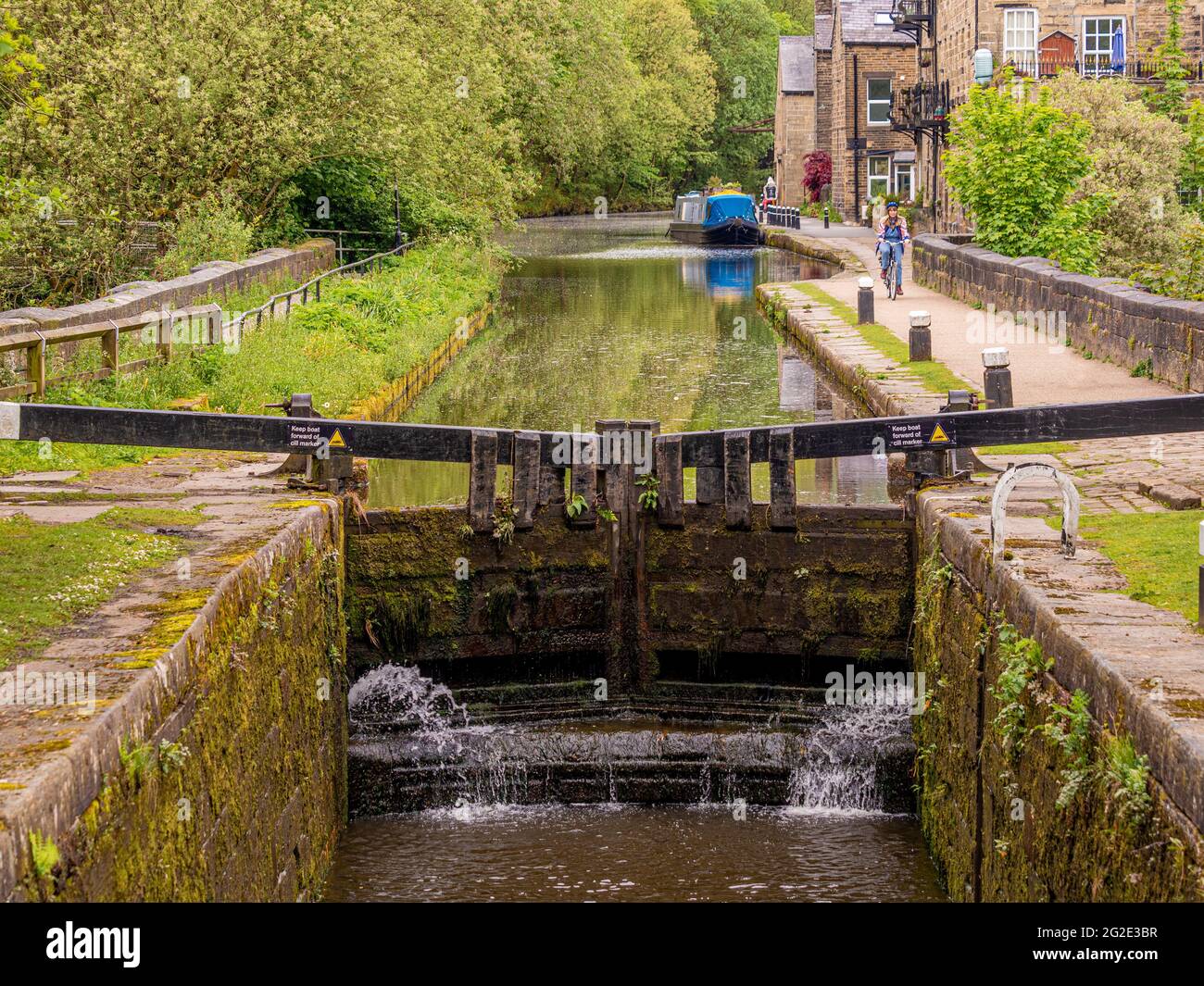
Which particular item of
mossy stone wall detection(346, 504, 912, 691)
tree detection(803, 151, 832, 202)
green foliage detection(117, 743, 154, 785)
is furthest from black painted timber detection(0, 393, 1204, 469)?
tree detection(803, 151, 832, 202)

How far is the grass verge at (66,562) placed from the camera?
6.89 m

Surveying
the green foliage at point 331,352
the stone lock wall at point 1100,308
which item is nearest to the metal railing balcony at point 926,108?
the green foliage at point 331,352

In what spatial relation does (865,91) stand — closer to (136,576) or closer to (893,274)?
(893,274)

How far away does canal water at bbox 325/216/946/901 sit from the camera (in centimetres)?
882

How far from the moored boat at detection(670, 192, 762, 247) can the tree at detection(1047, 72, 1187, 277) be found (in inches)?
939

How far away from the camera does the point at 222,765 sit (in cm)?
707

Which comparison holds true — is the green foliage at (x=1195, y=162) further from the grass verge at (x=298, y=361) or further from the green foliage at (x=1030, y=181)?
the grass verge at (x=298, y=361)

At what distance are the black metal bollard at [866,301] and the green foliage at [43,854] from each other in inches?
752

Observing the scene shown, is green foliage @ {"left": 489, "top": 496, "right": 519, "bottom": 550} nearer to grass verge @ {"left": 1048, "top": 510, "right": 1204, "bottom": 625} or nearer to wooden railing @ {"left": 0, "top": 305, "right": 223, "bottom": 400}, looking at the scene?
grass verge @ {"left": 1048, "top": 510, "right": 1204, "bottom": 625}

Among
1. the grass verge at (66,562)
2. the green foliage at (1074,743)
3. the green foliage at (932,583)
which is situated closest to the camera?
the green foliage at (1074,743)

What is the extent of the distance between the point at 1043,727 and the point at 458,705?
5.13 meters

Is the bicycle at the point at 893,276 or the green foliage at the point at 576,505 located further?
the bicycle at the point at 893,276

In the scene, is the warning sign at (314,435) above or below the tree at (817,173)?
below
